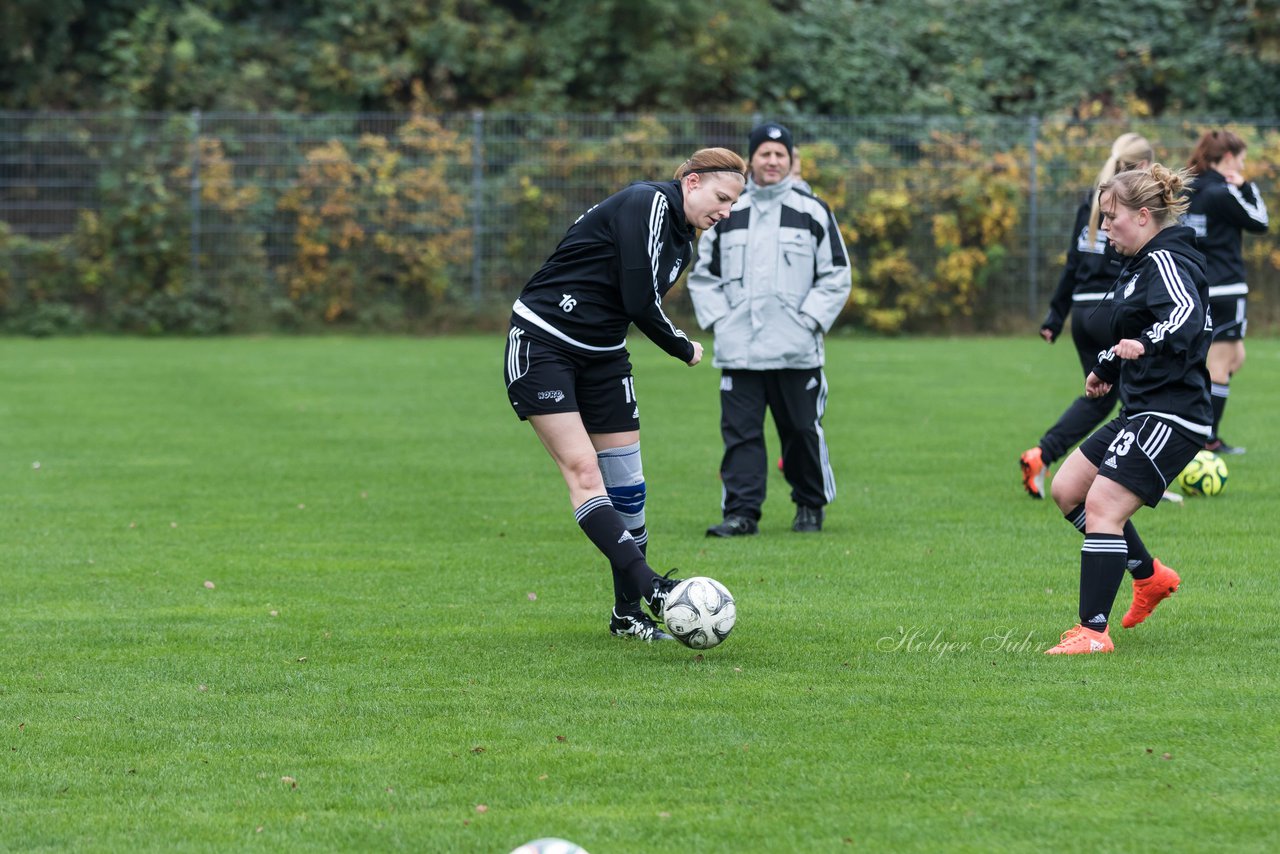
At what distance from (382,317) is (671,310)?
13.5 feet

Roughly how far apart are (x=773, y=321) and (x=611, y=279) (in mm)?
2919

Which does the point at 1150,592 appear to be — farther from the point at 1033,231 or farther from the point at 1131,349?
the point at 1033,231

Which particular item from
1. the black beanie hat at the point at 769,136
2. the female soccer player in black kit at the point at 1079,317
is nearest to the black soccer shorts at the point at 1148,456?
the female soccer player in black kit at the point at 1079,317

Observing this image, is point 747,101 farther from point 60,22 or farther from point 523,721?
point 523,721

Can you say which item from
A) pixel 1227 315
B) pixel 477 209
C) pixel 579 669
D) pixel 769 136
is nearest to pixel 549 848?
pixel 579 669

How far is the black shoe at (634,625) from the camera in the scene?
6.84m

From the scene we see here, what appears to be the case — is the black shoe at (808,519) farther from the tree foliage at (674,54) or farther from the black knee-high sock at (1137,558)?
the tree foliage at (674,54)

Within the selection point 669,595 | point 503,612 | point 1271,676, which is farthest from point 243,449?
point 1271,676

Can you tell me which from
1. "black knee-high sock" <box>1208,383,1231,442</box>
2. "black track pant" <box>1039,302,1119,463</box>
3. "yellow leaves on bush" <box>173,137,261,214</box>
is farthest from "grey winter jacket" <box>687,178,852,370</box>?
"yellow leaves on bush" <box>173,137,261,214</box>

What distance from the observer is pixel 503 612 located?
734cm

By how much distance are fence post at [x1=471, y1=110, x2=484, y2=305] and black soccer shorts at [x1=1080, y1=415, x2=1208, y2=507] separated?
18298 millimetres

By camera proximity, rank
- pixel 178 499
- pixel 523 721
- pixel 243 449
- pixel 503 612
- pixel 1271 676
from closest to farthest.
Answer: pixel 523 721
pixel 1271 676
pixel 503 612
pixel 178 499
pixel 243 449

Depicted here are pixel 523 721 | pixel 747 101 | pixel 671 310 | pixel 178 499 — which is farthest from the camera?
pixel 747 101

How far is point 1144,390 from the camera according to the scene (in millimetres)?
6391
